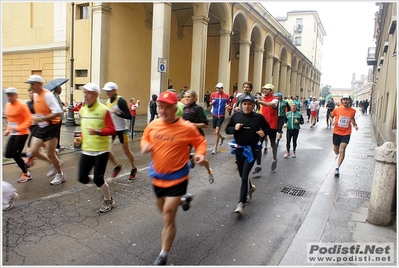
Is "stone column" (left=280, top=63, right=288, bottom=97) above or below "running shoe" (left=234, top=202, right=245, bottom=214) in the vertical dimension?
above

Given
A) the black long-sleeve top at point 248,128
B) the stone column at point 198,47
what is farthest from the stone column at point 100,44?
the black long-sleeve top at point 248,128

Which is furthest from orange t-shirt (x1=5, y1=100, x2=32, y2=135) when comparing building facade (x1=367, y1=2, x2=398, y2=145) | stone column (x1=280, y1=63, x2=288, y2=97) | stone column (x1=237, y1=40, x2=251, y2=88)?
stone column (x1=280, y1=63, x2=288, y2=97)

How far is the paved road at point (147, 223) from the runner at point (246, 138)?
50cm

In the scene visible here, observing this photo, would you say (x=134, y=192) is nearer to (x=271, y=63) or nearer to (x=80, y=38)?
(x=80, y=38)

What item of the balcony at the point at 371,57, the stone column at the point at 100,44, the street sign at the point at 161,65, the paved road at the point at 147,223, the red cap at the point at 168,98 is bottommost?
the paved road at the point at 147,223

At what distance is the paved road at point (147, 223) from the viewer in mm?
3357

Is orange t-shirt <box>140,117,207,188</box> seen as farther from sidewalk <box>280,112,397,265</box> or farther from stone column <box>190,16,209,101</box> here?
stone column <box>190,16,209,101</box>

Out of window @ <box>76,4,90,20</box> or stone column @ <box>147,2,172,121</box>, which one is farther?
window @ <box>76,4,90,20</box>

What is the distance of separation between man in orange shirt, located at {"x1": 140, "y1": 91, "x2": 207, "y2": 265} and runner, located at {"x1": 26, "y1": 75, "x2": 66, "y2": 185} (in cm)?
290

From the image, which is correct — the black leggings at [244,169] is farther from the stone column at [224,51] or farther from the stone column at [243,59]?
the stone column at [243,59]

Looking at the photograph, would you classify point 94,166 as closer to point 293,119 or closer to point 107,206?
point 107,206

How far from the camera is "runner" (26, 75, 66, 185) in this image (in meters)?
5.28

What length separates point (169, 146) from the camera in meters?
3.20

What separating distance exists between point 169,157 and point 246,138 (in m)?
1.84
